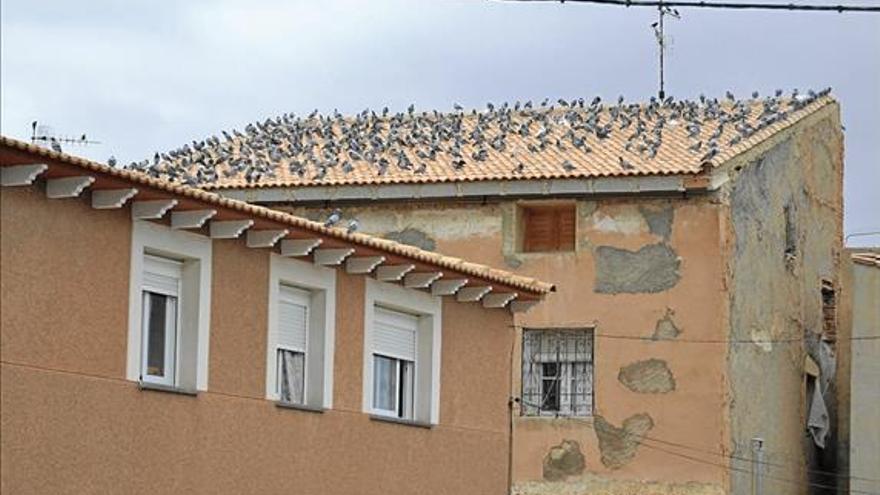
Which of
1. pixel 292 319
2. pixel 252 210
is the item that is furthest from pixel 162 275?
pixel 292 319

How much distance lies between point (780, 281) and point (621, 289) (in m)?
4.01

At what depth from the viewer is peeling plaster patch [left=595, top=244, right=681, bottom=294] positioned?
31.7m

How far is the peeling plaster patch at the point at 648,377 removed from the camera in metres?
31.5

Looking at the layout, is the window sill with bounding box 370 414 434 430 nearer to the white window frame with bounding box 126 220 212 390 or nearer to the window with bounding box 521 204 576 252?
the white window frame with bounding box 126 220 212 390

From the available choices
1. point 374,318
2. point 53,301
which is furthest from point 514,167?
point 53,301

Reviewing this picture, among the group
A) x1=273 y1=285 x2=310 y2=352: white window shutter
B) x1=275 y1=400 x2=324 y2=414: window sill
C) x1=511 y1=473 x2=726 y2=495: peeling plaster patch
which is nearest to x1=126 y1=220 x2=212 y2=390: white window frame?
x1=275 y1=400 x2=324 y2=414: window sill

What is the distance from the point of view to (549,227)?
32375 mm

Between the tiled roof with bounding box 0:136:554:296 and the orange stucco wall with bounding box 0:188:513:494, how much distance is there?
1.38 feet

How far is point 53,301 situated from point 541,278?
1595cm

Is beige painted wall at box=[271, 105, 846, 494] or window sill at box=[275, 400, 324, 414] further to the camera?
beige painted wall at box=[271, 105, 846, 494]

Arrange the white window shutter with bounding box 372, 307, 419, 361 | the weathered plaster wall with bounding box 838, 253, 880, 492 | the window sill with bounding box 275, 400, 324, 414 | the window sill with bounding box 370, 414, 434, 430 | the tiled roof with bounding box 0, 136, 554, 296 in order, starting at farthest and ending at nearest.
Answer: the weathered plaster wall with bounding box 838, 253, 880, 492
the white window shutter with bounding box 372, 307, 419, 361
the window sill with bounding box 370, 414, 434, 430
the window sill with bounding box 275, 400, 324, 414
the tiled roof with bounding box 0, 136, 554, 296

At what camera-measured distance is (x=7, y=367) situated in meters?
16.2

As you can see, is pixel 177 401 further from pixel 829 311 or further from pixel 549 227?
pixel 829 311

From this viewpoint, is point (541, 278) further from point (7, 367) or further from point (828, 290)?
point (7, 367)
